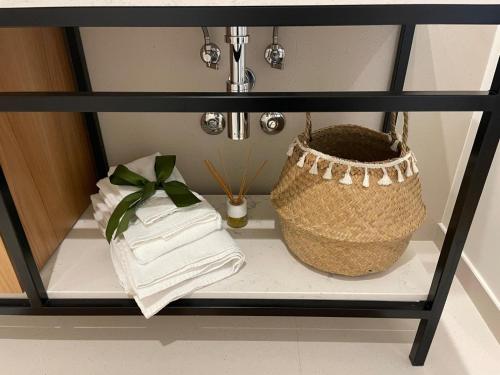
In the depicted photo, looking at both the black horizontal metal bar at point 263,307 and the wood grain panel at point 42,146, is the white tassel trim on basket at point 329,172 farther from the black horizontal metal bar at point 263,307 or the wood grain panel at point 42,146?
the wood grain panel at point 42,146

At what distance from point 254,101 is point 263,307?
436 mm

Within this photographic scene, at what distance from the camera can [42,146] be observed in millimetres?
821

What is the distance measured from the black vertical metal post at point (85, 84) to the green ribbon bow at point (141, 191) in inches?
7.6

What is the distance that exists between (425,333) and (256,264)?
0.39 metres

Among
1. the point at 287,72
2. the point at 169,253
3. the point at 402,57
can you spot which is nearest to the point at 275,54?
the point at 287,72

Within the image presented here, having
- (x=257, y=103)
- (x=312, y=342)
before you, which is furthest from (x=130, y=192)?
(x=312, y=342)

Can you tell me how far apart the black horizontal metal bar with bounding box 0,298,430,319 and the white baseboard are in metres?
0.29

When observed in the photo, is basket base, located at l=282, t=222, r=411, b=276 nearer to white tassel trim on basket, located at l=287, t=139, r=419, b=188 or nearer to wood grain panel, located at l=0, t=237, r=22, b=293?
white tassel trim on basket, located at l=287, t=139, r=419, b=188

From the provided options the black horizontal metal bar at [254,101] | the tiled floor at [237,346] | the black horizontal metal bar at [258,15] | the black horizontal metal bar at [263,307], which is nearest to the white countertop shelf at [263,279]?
the black horizontal metal bar at [263,307]

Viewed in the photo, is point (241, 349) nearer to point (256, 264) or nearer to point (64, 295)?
point (256, 264)

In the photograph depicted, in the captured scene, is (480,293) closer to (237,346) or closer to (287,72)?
(237,346)

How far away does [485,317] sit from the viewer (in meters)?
0.98

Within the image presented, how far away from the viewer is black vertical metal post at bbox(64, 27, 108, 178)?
901 millimetres

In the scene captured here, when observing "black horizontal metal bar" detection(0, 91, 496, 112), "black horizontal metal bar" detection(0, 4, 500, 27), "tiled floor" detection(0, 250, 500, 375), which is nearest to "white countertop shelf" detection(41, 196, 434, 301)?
"tiled floor" detection(0, 250, 500, 375)
